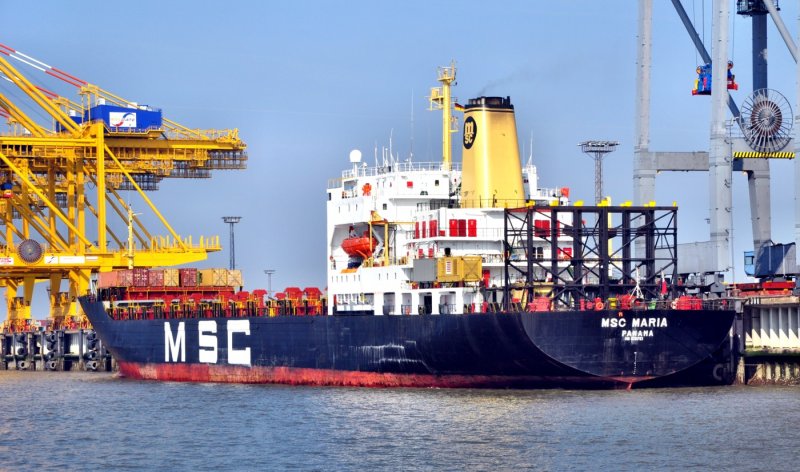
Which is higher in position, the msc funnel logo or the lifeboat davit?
the msc funnel logo

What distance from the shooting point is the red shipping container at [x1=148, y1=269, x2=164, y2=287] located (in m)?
73.0

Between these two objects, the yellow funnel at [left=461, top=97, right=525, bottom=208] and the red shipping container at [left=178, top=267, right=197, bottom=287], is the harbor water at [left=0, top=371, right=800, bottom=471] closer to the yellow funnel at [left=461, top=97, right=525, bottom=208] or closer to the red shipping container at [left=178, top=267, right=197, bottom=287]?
the yellow funnel at [left=461, top=97, right=525, bottom=208]

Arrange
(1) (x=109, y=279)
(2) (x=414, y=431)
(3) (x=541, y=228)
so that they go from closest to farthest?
Answer: 1. (2) (x=414, y=431)
2. (3) (x=541, y=228)
3. (1) (x=109, y=279)

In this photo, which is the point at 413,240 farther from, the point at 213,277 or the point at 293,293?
the point at 213,277

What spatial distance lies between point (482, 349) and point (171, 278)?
26.2 m

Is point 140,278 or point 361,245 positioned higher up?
point 361,245

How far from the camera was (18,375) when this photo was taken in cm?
7956

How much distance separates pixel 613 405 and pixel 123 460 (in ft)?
49.3

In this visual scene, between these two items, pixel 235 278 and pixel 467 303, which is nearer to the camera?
pixel 467 303

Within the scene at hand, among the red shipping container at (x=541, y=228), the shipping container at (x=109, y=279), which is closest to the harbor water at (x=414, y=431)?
the red shipping container at (x=541, y=228)

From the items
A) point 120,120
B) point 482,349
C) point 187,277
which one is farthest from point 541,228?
point 120,120

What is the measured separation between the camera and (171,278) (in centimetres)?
7400

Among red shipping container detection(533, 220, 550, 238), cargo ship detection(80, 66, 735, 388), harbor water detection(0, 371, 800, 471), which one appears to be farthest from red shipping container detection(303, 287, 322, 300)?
red shipping container detection(533, 220, 550, 238)

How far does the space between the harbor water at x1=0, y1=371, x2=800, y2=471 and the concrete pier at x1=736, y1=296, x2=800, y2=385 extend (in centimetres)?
171
